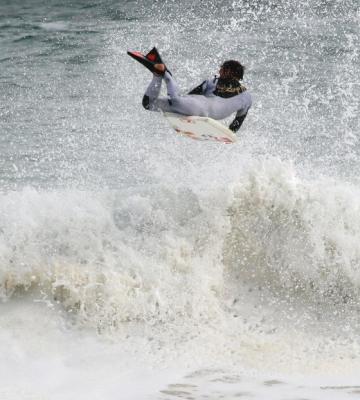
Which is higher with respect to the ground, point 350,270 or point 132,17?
point 132,17

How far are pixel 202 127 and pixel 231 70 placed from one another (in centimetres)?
69

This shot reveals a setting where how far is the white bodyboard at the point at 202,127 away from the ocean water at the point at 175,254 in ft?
2.51

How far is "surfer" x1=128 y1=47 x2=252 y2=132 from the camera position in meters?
8.28

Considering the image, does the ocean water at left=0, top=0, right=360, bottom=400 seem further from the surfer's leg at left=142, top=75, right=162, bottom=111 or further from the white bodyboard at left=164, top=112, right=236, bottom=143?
the surfer's leg at left=142, top=75, right=162, bottom=111

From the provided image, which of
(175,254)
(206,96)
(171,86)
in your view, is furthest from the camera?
(206,96)

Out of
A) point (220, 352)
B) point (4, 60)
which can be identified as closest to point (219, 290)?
point (220, 352)

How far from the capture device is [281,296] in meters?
8.46

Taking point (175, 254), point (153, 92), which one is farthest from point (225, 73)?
point (175, 254)

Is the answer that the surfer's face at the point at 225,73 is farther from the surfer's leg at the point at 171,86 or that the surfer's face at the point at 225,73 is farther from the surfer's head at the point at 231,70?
the surfer's leg at the point at 171,86

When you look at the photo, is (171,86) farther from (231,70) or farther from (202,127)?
(231,70)

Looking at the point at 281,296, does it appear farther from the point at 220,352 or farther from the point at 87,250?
the point at 87,250

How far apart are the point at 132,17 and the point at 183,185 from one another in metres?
11.3

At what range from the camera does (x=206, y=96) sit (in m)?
8.66

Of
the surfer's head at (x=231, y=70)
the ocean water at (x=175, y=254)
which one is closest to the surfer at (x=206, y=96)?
the surfer's head at (x=231, y=70)
